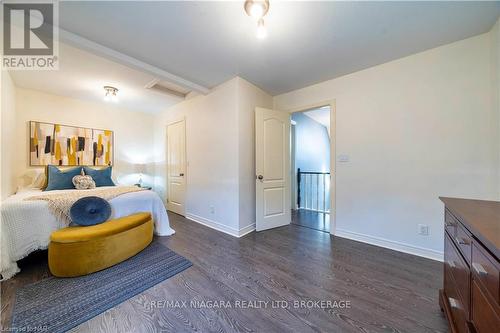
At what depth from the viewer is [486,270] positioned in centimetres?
70

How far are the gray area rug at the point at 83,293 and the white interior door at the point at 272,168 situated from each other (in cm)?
148

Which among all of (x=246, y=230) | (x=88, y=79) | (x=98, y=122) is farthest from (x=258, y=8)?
(x=98, y=122)

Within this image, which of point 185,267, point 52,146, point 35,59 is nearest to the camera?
point 185,267

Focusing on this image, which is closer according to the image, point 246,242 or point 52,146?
point 246,242

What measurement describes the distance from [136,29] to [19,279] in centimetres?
265

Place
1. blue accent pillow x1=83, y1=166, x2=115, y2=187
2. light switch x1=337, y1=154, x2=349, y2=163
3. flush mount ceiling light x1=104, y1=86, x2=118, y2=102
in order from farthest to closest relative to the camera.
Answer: blue accent pillow x1=83, y1=166, x2=115, y2=187, flush mount ceiling light x1=104, y1=86, x2=118, y2=102, light switch x1=337, y1=154, x2=349, y2=163

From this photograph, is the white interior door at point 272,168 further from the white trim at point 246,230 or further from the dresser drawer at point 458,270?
the dresser drawer at point 458,270

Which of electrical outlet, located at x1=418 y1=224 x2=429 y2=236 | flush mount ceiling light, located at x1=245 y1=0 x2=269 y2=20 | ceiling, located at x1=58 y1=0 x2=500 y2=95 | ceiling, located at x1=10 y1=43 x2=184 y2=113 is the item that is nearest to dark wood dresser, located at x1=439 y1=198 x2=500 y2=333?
electrical outlet, located at x1=418 y1=224 x2=429 y2=236

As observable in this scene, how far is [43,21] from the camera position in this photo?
1.69 meters

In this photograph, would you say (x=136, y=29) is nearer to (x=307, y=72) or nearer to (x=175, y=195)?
(x=307, y=72)

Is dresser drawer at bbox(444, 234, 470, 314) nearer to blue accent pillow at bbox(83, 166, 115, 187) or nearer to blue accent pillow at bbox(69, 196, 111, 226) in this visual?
blue accent pillow at bbox(69, 196, 111, 226)

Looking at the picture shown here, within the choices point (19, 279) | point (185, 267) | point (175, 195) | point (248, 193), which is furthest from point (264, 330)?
point (175, 195)

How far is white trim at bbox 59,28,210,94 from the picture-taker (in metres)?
1.83

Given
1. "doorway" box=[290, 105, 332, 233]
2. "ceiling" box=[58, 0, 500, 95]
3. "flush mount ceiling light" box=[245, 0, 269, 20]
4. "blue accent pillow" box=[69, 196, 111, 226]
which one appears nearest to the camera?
"flush mount ceiling light" box=[245, 0, 269, 20]
